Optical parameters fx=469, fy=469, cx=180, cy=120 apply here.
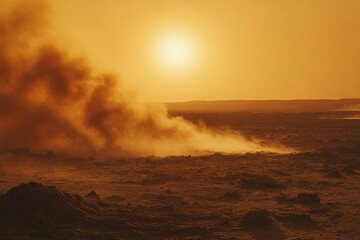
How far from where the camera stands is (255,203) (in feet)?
43.9

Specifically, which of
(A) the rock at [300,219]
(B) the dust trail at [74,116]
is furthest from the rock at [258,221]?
(B) the dust trail at [74,116]

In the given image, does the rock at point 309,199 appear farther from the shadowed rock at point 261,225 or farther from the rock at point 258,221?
the rock at point 258,221

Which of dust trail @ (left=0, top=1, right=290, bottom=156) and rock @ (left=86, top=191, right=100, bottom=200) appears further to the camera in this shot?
dust trail @ (left=0, top=1, right=290, bottom=156)

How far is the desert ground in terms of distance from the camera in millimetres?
10227

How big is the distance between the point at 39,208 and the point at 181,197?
15.9 ft

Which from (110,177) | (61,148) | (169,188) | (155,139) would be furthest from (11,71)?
(169,188)

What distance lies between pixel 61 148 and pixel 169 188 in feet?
41.1

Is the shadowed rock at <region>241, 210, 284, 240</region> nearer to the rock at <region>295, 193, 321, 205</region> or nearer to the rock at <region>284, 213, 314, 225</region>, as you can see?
the rock at <region>284, 213, 314, 225</region>

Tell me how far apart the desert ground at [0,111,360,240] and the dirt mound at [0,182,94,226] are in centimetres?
2

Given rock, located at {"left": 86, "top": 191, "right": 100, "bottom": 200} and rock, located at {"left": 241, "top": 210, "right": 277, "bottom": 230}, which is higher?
rock, located at {"left": 86, "top": 191, "right": 100, "bottom": 200}

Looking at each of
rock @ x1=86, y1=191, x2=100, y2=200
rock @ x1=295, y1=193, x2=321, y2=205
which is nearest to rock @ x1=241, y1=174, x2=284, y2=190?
rock @ x1=295, y1=193, x2=321, y2=205

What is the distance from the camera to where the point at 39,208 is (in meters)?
10.4

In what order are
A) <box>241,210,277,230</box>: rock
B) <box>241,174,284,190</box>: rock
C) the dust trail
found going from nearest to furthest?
<box>241,210,277,230</box>: rock < <box>241,174,284,190</box>: rock < the dust trail

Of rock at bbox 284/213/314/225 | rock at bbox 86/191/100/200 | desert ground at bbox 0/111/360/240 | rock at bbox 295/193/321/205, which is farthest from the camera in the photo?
rock at bbox 295/193/321/205
